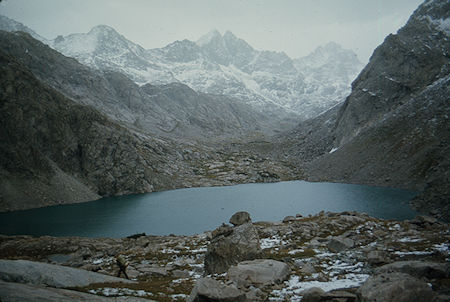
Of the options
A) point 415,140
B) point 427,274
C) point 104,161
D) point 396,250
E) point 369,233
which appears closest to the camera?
point 427,274

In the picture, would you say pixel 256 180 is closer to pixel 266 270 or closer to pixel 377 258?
pixel 377 258

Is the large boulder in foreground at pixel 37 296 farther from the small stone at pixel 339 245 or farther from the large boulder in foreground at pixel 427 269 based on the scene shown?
the small stone at pixel 339 245

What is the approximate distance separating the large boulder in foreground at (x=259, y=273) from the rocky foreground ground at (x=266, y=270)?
0.06 meters

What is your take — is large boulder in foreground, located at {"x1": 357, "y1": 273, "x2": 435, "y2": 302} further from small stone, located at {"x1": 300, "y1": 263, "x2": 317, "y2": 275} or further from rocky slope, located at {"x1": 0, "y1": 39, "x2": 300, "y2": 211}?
rocky slope, located at {"x1": 0, "y1": 39, "x2": 300, "y2": 211}

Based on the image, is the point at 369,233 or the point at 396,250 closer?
the point at 396,250

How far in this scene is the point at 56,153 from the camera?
118 meters

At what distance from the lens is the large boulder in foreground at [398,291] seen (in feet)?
33.3

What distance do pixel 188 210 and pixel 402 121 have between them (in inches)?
3591

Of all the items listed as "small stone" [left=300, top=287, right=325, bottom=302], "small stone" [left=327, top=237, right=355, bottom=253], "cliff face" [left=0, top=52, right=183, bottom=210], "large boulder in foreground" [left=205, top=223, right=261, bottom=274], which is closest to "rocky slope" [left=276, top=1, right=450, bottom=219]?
"small stone" [left=327, top=237, right=355, bottom=253]

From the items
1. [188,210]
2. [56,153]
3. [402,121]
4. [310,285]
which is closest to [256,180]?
[188,210]

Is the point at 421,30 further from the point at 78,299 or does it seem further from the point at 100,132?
the point at 78,299

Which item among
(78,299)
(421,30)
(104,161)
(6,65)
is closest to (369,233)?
(78,299)

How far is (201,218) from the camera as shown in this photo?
76625 millimetres

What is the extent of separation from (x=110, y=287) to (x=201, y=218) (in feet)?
199
